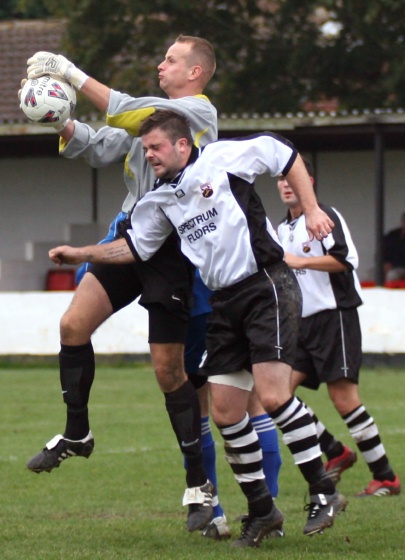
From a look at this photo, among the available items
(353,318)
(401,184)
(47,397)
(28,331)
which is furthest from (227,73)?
(353,318)

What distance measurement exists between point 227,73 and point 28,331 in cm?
937

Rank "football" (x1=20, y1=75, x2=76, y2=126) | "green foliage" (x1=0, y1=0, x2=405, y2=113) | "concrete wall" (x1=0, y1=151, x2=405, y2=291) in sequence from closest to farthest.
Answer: "football" (x1=20, y1=75, x2=76, y2=126) < "concrete wall" (x1=0, y1=151, x2=405, y2=291) < "green foliage" (x1=0, y1=0, x2=405, y2=113)

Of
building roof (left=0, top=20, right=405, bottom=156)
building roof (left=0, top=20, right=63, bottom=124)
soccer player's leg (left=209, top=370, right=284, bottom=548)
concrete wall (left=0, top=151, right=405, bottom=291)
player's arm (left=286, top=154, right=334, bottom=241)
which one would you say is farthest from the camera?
building roof (left=0, top=20, right=63, bottom=124)

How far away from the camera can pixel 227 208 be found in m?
6.04

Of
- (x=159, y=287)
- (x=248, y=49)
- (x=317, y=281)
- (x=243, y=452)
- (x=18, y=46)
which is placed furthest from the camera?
(x=18, y=46)

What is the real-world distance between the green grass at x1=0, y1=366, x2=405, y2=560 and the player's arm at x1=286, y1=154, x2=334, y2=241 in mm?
1537

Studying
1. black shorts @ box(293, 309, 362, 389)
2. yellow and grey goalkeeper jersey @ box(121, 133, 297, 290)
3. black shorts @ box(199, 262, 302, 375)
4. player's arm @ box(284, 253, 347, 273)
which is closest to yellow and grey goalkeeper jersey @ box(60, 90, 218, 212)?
yellow and grey goalkeeper jersey @ box(121, 133, 297, 290)

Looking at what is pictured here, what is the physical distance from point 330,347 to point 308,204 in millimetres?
2478

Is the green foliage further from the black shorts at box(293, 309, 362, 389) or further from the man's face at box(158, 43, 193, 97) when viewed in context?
the man's face at box(158, 43, 193, 97)

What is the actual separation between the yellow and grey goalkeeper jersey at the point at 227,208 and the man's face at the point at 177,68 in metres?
0.61

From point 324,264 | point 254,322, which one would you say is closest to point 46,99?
point 254,322

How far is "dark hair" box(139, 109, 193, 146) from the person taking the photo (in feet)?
19.9

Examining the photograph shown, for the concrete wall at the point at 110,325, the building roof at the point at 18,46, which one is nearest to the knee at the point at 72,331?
the concrete wall at the point at 110,325

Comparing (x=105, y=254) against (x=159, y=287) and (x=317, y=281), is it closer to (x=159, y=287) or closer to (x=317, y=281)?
(x=159, y=287)
